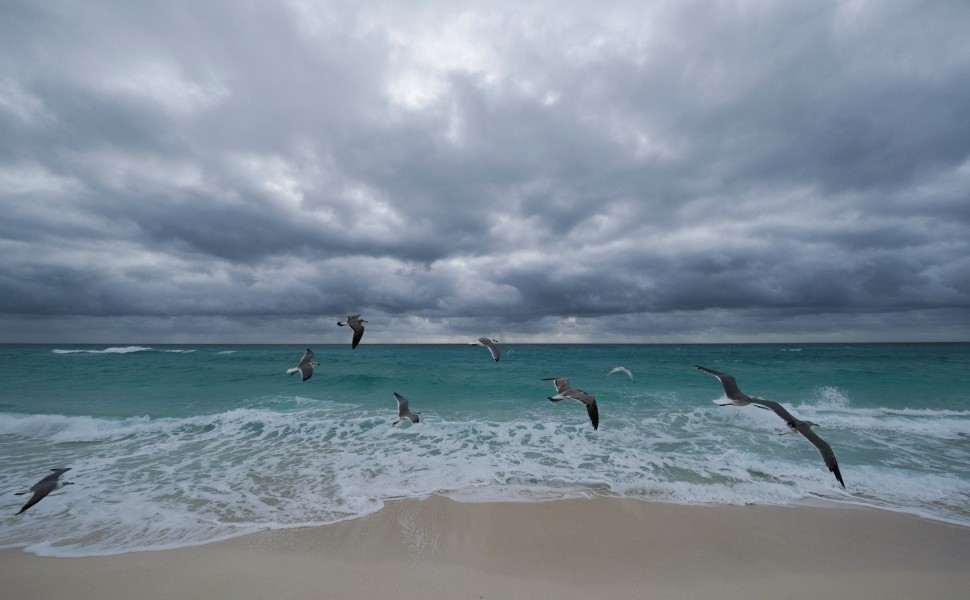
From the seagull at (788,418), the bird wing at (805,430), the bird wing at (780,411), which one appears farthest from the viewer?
the bird wing at (780,411)

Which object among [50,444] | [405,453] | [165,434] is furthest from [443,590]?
[50,444]

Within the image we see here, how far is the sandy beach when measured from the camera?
5352 millimetres

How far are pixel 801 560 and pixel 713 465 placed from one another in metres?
4.14

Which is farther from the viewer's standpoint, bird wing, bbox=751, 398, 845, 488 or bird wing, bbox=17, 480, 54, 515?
bird wing, bbox=17, 480, 54, 515

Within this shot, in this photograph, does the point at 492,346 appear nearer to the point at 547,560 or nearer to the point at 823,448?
the point at 547,560

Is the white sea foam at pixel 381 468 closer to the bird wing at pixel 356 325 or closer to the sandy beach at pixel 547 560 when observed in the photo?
the sandy beach at pixel 547 560

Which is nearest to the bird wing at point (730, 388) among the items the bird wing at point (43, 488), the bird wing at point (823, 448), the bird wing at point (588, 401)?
the bird wing at point (823, 448)

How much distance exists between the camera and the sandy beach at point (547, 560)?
5352 mm

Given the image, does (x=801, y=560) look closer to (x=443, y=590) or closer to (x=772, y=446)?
(x=443, y=590)

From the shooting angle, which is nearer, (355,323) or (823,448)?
(823,448)

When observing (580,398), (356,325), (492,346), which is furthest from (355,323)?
(580,398)

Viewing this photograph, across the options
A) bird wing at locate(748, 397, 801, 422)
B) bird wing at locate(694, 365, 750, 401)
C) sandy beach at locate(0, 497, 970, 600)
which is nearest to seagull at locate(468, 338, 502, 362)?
sandy beach at locate(0, 497, 970, 600)

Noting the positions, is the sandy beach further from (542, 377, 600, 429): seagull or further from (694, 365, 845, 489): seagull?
(542, 377, 600, 429): seagull

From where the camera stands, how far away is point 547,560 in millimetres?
5988
